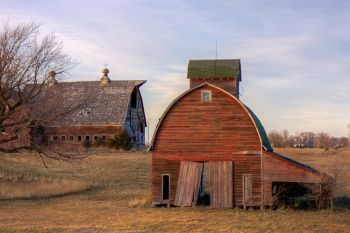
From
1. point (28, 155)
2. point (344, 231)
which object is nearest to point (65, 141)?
point (28, 155)

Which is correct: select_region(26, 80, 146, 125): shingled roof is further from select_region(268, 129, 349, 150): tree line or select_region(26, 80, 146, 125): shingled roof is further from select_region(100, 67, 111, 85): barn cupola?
select_region(268, 129, 349, 150): tree line

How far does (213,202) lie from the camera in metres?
27.9

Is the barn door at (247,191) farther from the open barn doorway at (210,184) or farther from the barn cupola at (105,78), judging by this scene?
the barn cupola at (105,78)

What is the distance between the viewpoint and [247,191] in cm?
2759

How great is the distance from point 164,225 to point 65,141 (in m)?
34.6

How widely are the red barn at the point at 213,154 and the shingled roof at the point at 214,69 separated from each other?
8.69ft

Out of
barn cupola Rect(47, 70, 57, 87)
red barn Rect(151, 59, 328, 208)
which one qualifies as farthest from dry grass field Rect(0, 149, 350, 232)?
barn cupola Rect(47, 70, 57, 87)

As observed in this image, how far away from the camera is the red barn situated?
27.5 metres

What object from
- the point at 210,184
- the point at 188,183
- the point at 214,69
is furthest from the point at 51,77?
the point at 210,184

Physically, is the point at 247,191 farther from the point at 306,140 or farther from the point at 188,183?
the point at 306,140

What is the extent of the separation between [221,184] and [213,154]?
1.67 meters

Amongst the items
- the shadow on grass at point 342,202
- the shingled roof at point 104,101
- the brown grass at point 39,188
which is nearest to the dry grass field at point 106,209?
the brown grass at point 39,188

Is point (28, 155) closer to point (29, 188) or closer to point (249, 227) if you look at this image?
point (29, 188)

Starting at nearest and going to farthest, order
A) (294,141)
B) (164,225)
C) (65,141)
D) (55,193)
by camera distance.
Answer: (164,225) < (55,193) < (65,141) < (294,141)
